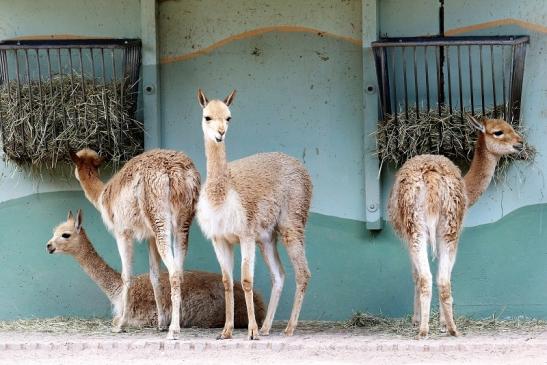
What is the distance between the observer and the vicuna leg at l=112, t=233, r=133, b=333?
10617 millimetres

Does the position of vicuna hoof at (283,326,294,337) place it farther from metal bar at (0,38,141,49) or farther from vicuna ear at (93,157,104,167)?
metal bar at (0,38,141,49)

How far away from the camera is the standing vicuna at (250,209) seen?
9.78m

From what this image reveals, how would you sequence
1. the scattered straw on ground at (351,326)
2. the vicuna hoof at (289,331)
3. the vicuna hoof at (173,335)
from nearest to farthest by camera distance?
1. the vicuna hoof at (173,335)
2. the vicuna hoof at (289,331)
3. the scattered straw on ground at (351,326)

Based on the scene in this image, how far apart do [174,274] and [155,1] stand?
265cm

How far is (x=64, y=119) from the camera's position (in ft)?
36.6

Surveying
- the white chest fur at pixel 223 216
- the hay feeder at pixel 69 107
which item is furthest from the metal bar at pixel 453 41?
the hay feeder at pixel 69 107

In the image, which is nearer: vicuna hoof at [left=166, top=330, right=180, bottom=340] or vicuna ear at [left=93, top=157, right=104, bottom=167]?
vicuna hoof at [left=166, top=330, right=180, bottom=340]

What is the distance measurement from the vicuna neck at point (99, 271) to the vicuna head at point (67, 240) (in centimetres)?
4

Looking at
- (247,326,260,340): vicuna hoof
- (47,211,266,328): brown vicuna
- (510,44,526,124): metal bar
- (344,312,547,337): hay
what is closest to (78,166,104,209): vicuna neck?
(47,211,266,328): brown vicuna

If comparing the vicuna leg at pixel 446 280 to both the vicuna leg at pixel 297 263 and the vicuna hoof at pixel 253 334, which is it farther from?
the vicuna hoof at pixel 253 334

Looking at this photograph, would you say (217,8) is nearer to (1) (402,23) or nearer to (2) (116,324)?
(1) (402,23)

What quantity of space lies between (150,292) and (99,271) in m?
0.49

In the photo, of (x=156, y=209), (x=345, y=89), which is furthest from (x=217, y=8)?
(x=156, y=209)

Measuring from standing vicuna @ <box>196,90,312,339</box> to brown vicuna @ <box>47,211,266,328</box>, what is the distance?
64cm
